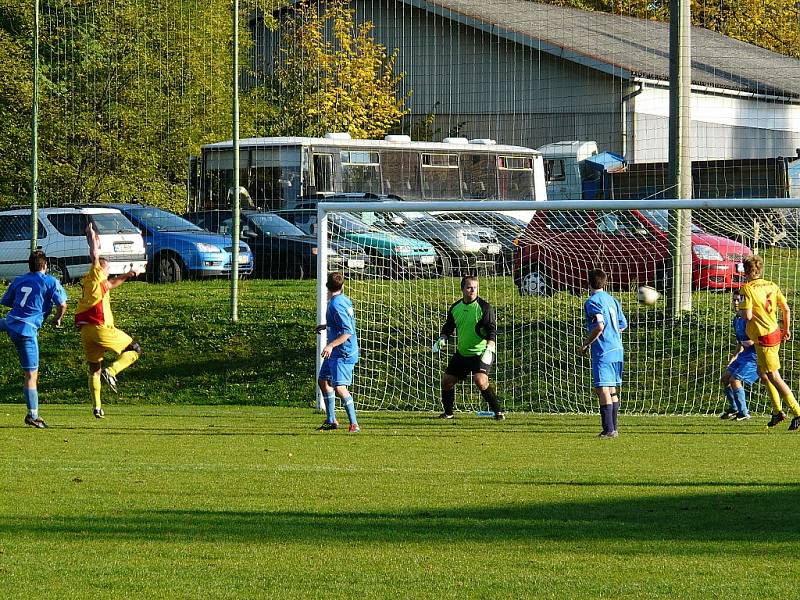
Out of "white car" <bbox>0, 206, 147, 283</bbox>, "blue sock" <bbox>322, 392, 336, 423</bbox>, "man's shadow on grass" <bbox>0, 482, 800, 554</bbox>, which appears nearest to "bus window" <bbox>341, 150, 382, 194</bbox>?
"white car" <bbox>0, 206, 147, 283</bbox>

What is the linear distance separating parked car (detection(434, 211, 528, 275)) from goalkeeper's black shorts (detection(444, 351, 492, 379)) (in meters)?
4.66

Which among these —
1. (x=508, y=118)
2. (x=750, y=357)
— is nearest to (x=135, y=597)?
(x=750, y=357)

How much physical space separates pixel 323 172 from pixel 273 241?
6.96 meters

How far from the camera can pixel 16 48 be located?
91.4 feet

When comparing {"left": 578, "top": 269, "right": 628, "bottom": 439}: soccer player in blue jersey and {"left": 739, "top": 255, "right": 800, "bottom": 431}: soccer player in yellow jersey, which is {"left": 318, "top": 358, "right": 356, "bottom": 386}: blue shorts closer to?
{"left": 578, "top": 269, "right": 628, "bottom": 439}: soccer player in blue jersey

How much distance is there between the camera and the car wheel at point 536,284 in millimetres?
19188

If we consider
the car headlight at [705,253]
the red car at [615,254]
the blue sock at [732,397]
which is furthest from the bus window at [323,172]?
the blue sock at [732,397]

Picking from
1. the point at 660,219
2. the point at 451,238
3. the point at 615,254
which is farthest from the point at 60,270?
the point at 660,219

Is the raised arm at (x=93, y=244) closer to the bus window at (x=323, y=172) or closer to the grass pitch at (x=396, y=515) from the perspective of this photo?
the grass pitch at (x=396, y=515)

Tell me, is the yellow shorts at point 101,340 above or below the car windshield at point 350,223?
below

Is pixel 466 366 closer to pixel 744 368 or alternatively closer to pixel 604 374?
pixel 604 374

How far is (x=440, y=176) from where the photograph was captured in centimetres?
3114

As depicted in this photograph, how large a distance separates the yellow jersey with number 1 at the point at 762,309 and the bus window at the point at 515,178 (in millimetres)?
18287

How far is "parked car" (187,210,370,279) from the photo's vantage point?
2070cm
